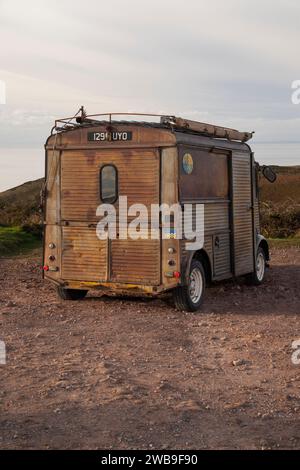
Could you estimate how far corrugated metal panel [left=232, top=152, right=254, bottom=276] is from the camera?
12305 mm

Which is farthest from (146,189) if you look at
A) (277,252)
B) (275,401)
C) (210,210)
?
(277,252)

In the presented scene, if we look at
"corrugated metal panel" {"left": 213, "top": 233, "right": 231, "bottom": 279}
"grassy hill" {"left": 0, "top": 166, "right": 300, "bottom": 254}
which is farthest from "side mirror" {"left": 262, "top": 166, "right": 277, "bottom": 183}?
"grassy hill" {"left": 0, "top": 166, "right": 300, "bottom": 254}

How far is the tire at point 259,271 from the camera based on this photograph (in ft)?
43.5

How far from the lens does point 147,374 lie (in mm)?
7059

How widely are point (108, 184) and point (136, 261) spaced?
128 cm

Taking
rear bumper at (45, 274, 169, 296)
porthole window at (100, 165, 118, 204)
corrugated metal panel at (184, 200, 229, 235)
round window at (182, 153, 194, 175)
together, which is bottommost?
rear bumper at (45, 274, 169, 296)

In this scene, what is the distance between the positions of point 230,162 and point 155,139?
93.0 inches

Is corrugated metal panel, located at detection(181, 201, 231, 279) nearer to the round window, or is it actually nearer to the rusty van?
the rusty van

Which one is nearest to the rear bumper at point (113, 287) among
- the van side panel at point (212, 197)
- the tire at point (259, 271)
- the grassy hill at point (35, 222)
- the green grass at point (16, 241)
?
the van side panel at point (212, 197)

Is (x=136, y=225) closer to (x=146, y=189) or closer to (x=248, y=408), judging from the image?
(x=146, y=189)

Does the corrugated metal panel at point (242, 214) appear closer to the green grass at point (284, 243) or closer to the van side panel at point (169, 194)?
the van side panel at point (169, 194)

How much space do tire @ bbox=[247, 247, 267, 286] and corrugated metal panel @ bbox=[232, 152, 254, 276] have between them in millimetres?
293

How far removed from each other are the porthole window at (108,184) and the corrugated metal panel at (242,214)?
263 cm

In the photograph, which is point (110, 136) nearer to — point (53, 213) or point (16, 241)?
point (53, 213)
